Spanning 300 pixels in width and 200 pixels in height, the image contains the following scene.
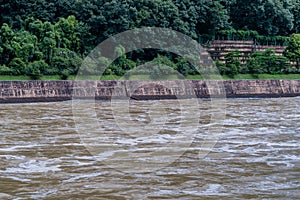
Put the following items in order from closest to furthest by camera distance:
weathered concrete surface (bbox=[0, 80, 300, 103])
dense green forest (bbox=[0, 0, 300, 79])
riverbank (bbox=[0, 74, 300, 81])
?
weathered concrete surface (bbox=[0, 80, 300, 103]) < riverbank (bbox=[0, 74, 300, 81]) < dense green forest (bbox=[0, 0, 300, 79])

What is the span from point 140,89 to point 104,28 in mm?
9940

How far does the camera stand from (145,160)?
12977 mm

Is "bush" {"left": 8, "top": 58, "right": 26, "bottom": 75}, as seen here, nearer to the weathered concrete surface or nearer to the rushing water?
the weathered concrete surface

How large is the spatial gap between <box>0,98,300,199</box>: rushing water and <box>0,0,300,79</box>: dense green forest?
53.5ft

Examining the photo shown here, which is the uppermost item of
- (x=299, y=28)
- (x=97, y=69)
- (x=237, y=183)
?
(x=299, y=28)

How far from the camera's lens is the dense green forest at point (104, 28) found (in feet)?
123

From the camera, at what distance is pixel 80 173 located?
1148cm

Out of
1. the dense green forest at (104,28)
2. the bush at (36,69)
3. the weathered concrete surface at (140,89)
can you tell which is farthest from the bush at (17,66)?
the weathered concrete surface at (140,89)

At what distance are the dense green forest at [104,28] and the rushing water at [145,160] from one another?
16.3 metres

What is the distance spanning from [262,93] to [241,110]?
38.6 feet

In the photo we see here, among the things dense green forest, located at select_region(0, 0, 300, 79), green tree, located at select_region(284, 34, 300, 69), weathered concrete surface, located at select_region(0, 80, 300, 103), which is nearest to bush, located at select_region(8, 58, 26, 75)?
dense green forest, located at select_region(0, 0, 300, 79)

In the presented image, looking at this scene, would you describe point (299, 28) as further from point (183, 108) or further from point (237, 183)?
point (237, 183)

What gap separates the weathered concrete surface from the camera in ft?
98.5

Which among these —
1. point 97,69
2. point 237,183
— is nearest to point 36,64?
point 97,69
